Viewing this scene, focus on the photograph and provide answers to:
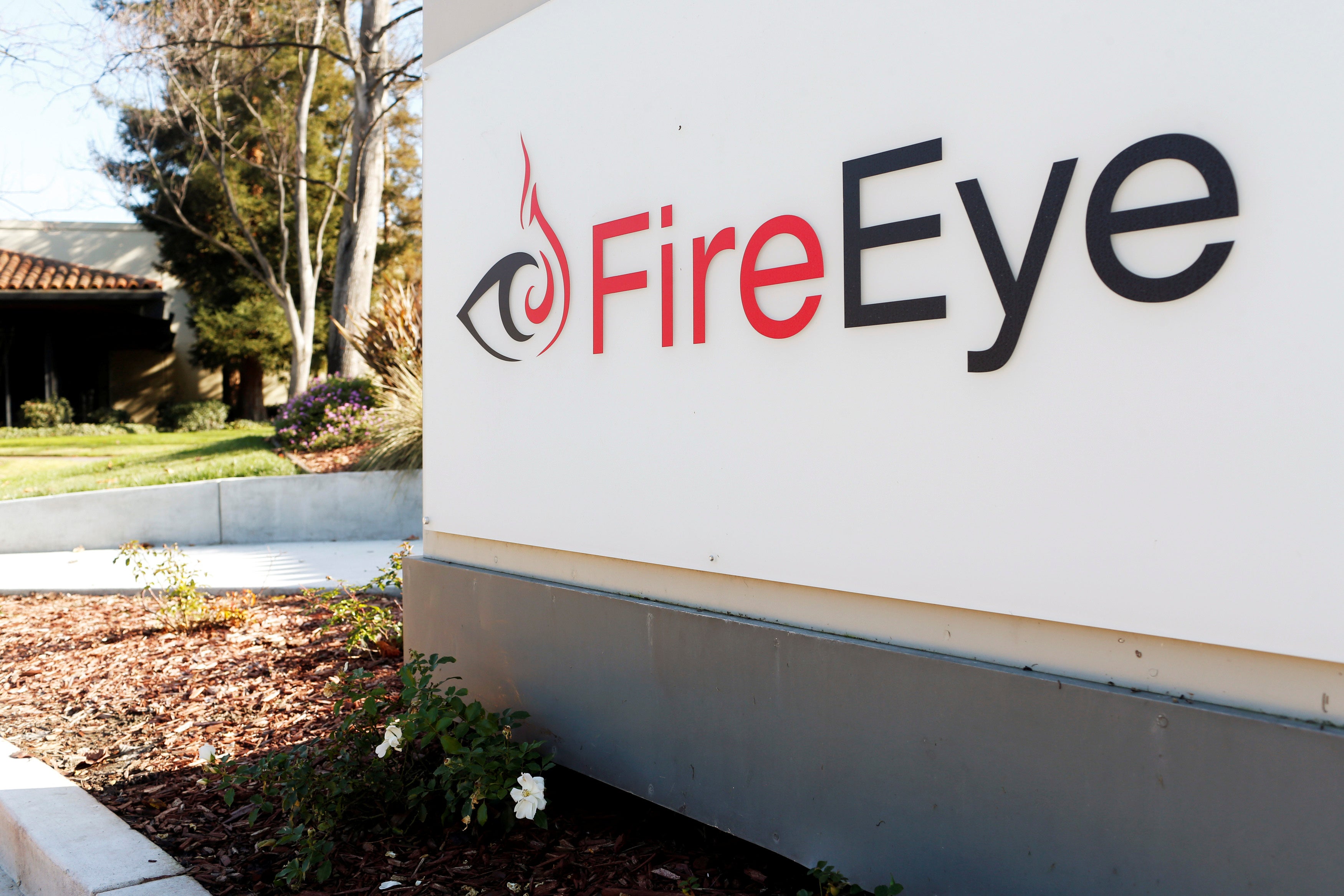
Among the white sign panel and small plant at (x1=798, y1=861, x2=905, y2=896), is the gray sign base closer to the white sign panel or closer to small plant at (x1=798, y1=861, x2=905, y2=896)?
small plant at (x1=798, y1=861, x2=905, y2=896)

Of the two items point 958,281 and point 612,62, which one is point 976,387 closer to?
point 958,281

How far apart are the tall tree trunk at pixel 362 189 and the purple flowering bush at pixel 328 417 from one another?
1.65 metres

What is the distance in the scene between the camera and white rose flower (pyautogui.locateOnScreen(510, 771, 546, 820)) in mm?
2814

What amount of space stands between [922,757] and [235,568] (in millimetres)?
7065

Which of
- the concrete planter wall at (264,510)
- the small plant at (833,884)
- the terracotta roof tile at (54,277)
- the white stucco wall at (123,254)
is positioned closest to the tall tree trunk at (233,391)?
the white stucco wall at (123,254)

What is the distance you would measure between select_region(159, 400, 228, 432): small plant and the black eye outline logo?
69.8 ft

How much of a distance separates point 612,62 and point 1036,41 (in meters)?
1.52

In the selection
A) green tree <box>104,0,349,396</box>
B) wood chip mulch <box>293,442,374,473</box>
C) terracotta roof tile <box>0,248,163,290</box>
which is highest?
green tree <box>104,0,349,396</box>

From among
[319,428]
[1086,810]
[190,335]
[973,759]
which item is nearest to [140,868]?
[973,759]

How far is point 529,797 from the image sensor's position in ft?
9.29

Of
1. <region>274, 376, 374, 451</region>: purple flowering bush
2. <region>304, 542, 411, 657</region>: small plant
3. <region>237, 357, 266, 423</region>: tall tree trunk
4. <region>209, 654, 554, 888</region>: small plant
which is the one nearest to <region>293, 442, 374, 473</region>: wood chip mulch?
<region>274, 376, 374, 451</region>: purple flowering bush

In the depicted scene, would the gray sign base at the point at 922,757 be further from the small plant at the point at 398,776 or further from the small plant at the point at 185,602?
the small plant at the point at 185,602

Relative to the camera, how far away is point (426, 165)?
4.04 meters

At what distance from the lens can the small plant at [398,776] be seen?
2.90 meters
